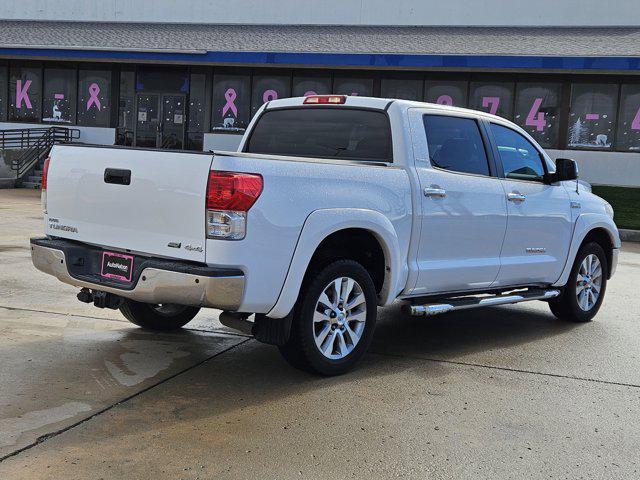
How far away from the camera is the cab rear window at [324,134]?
20.4ft

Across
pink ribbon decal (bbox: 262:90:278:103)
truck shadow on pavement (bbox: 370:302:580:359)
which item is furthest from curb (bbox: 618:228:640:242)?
pink ribbon decal (bbox: 262:90:278:103)

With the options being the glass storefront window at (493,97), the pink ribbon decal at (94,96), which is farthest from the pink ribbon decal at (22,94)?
the glass storefront window at (493,97)

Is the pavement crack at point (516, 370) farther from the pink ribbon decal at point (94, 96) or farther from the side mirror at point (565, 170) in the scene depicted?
the pink ribbon decal at point (94, 96)

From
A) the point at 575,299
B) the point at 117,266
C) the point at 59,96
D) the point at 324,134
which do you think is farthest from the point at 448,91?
the point at 117,266

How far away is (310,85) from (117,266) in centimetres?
2351

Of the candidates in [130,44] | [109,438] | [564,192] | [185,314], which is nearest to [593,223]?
[564,192]

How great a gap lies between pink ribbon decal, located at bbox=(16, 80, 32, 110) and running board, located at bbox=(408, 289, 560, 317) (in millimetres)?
27171

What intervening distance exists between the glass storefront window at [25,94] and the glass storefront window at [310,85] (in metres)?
9.99

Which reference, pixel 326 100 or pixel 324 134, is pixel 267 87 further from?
pixel 324 134

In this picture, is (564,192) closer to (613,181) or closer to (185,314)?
(185,314)

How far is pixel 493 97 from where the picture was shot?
2645cm

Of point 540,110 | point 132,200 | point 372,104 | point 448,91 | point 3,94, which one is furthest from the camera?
point 3,94

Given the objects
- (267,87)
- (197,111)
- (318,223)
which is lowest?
(318,223)

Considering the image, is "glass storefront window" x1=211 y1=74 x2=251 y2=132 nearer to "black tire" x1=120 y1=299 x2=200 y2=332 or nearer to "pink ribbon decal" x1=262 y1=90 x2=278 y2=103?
"pink ribbon decal" x1=262 y1=90 x2=278 y2=103
